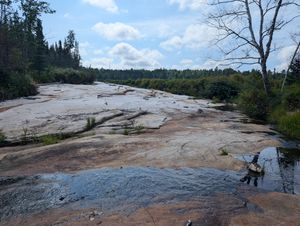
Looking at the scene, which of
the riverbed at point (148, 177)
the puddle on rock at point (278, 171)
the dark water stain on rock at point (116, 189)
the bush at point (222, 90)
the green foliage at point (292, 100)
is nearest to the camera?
the riverbed at point (148, 177)

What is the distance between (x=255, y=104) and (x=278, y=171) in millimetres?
11233

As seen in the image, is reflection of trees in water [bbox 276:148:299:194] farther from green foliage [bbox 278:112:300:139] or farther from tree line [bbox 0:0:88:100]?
tree line [bbox 0:0:88:100]

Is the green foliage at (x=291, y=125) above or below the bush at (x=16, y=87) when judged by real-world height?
above

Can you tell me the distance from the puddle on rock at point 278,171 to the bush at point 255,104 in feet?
27.3

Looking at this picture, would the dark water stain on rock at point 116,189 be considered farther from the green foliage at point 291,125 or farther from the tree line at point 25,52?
the tree line at point 25,52

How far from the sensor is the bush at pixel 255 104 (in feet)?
61.6

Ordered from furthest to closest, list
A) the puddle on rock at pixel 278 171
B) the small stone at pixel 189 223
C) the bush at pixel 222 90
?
the bush at pixel 222 90 → the puddle on rock at pixel 278 171 → the small stone at pixel 189 223

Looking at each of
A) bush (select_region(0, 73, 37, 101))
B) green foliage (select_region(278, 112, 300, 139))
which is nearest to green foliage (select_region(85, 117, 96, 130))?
green foliage (select_region(278, 112, 300, 139))

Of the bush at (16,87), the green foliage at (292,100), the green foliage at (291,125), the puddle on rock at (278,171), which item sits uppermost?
the green foliage at (292,100)

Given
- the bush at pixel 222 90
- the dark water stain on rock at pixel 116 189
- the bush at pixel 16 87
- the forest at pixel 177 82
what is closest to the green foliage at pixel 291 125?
the forest at pixel 177 82

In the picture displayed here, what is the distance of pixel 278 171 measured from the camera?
8.28m

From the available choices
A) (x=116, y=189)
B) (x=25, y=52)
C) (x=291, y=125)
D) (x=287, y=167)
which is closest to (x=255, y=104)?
(x=291, y=125)

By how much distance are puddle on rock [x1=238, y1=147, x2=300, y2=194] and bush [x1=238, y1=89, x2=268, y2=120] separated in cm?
833

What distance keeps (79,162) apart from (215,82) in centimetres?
2341
